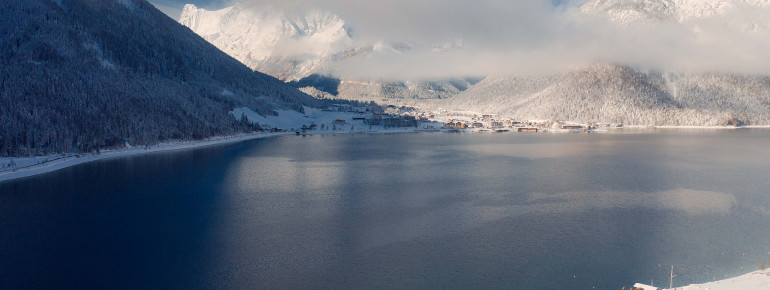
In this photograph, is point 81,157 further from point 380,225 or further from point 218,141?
point 380,225

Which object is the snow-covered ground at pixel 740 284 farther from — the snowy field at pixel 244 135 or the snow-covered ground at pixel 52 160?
the snowy field at pixel 244 135

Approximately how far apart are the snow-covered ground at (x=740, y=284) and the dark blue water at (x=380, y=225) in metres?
2.32

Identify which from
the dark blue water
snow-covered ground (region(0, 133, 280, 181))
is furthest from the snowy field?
the dark blue water

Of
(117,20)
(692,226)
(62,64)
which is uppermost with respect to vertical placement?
(117,20)

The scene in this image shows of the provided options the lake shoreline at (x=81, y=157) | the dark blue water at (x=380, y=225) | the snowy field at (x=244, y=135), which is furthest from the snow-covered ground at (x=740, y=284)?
the snowy field at (x=244, y=135)

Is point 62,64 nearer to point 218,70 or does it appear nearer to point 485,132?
point 218,70

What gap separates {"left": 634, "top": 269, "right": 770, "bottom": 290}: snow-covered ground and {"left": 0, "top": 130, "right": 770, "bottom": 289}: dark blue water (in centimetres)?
232

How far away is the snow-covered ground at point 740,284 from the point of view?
27.3m

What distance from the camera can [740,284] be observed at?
27812 millimetres

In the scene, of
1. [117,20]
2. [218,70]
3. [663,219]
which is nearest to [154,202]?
[663,219]

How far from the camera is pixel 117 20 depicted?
520ft

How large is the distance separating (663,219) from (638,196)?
10941 mm

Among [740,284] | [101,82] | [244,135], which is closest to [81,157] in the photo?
[101,82]

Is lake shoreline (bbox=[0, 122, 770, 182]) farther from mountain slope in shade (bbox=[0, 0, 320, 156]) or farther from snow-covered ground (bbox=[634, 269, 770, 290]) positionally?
snow-covered ground (bbox=[634, 269, 770, 290])
